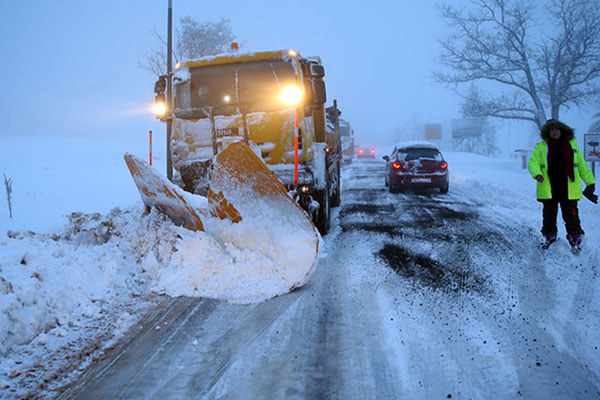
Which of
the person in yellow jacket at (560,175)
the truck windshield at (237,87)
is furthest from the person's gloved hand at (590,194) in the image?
the truck windshield at (237,87)

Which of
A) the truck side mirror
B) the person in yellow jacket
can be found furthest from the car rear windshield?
the truck side mirror

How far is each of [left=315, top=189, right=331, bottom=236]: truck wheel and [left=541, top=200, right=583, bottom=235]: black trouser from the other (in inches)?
121

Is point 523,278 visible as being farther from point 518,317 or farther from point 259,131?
point 259,131

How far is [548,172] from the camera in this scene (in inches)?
224

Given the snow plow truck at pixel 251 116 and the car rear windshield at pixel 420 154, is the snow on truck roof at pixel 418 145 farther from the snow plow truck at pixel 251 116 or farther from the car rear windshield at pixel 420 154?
the snow plow truck at pixel 251 116

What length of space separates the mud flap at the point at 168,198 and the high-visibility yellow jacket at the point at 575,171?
4.32m

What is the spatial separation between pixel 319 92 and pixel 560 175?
3.40m

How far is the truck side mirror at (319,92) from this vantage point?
19.6 feet

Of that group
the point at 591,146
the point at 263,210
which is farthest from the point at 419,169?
the point at 263,210

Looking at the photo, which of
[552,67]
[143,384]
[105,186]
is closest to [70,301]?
[143,384]

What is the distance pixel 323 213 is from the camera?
6.78 metres

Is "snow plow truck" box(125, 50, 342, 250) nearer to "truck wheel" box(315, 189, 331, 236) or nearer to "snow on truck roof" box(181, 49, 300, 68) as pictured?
"snow on truck roof" box(181, 49, 300, 68)

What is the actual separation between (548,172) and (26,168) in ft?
59.4

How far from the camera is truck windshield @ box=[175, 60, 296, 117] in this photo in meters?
5.97
